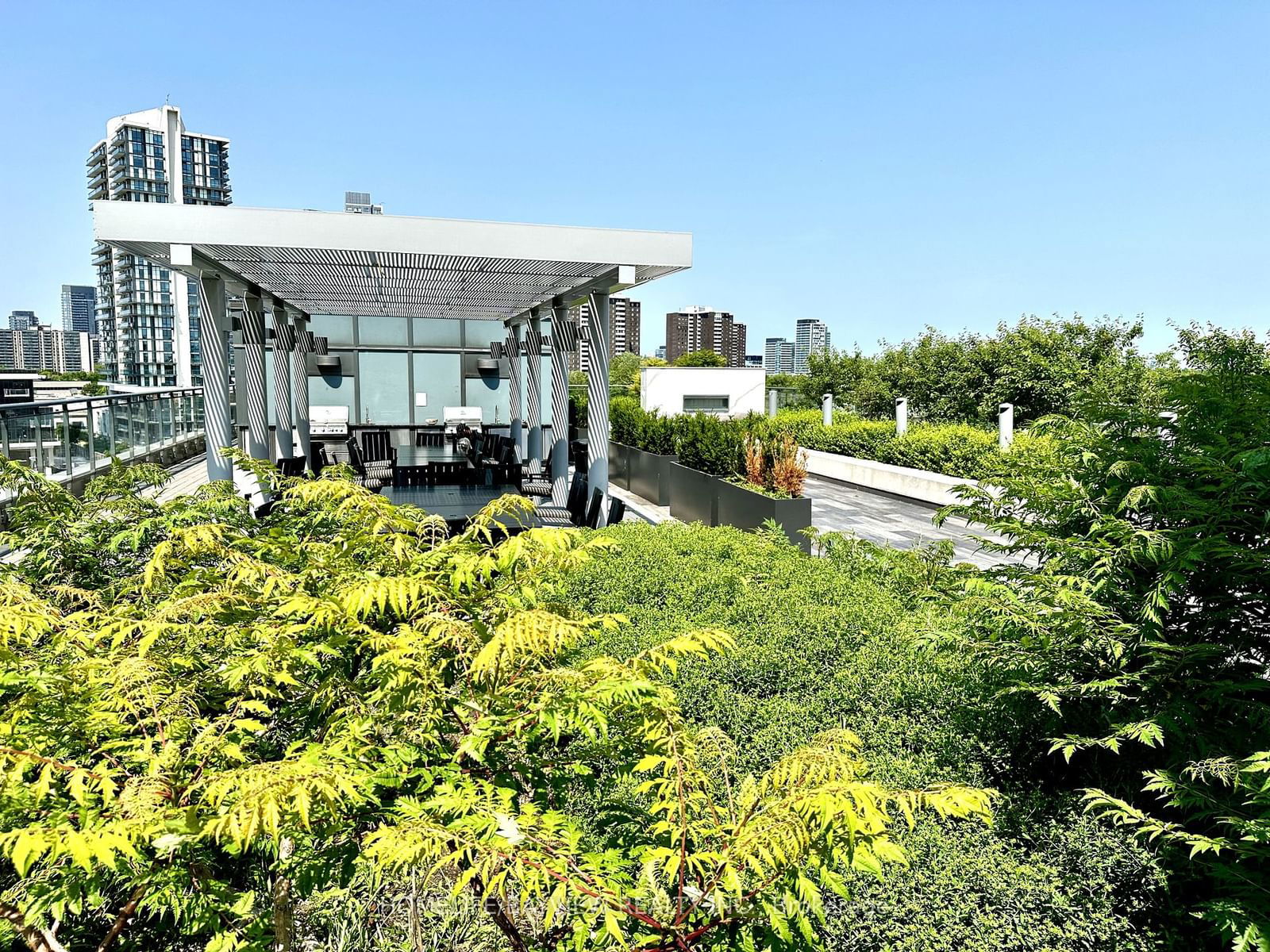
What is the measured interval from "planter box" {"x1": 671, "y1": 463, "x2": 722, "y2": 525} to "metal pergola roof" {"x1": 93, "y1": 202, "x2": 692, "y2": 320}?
3140 mm

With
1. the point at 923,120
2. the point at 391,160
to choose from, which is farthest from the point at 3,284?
the point at 923,120

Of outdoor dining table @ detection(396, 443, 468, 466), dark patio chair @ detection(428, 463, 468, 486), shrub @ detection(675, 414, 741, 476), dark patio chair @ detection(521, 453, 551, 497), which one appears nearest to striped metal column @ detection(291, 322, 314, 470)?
outdoor dining table @ detection(396, 443, 468, 466)

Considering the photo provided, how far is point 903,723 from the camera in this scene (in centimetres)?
355

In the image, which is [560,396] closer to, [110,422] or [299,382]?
[299,382]

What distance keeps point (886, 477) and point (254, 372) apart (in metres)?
12.7

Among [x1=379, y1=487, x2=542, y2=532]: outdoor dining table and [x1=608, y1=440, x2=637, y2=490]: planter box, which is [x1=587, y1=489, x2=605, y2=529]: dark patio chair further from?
[x1=608, y1=440, x2=637, y2=490]: planter box

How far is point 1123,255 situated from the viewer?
199ft

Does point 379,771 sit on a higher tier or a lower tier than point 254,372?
lower

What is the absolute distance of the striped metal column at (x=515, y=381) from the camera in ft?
63.9

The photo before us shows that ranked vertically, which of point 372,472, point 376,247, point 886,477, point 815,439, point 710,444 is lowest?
point 886,477

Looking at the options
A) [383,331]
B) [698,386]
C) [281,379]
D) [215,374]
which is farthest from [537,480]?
[698,386]

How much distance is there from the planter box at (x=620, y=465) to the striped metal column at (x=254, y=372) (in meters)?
6.75

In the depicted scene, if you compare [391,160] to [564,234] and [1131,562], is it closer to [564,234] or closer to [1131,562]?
[564,234]

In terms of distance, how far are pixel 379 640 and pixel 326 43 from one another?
Answer: 20.4m
